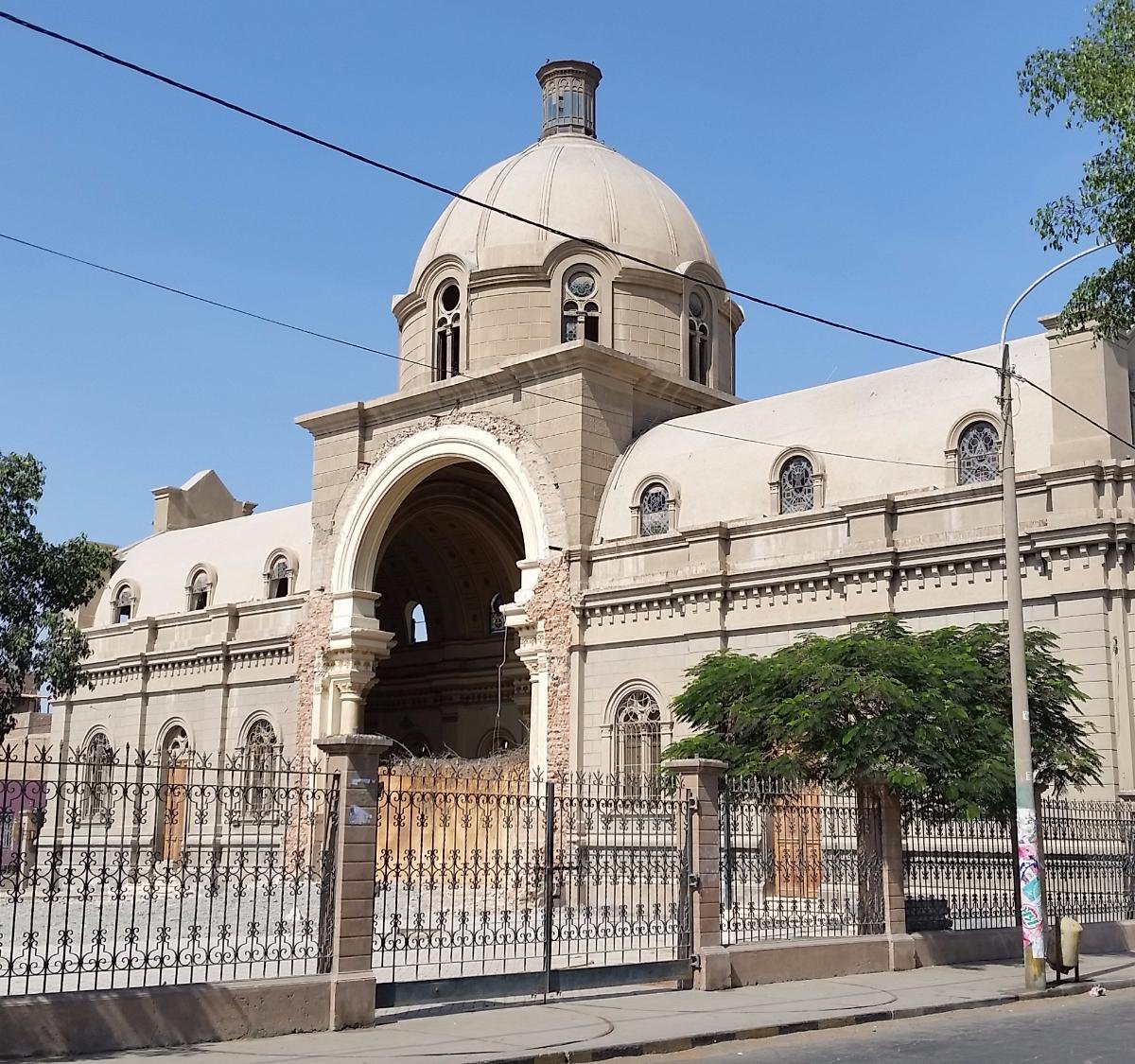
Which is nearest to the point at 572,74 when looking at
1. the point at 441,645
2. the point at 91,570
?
the point at 441,645

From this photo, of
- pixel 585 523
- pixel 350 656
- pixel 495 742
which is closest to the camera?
pixel 585 523

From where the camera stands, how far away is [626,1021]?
12672mm

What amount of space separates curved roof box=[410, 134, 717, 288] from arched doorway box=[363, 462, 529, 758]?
5735 millimetres

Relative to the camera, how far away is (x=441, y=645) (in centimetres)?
4131

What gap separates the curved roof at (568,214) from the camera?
3481 centimetres

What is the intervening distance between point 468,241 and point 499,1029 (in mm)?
26065

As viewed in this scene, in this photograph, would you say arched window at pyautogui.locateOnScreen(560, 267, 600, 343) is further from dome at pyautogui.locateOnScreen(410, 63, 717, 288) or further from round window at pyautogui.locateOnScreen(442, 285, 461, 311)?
round window at pyautogui.locateOnScreen(442, 285, 461, 311)

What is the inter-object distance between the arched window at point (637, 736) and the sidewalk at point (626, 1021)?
11660 millimetres

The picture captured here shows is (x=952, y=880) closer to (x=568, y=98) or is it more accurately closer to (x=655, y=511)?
(x=655, y=511)

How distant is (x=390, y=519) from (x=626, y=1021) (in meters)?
22.4

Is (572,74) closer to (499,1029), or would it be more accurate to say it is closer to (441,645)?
(441,645)

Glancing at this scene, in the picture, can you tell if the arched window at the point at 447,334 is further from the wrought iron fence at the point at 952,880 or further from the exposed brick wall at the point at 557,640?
the wrought iron fence at the point at 952,880

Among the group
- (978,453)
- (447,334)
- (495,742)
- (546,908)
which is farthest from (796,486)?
(546,908)

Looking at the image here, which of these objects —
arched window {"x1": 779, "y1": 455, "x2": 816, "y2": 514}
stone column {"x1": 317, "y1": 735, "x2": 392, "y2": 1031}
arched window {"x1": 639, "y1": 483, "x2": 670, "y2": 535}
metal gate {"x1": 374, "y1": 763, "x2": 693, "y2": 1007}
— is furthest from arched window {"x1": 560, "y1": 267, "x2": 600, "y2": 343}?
stone column {"x1": 317, "y1": 735, "x2": 392, "y2": 1031}
